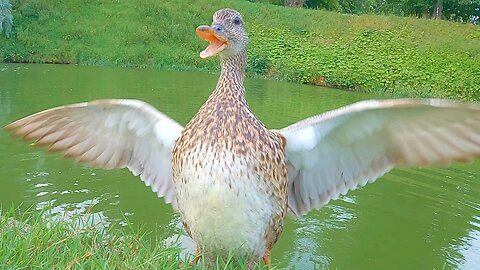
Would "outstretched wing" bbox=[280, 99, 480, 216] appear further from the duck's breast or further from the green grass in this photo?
the green grass

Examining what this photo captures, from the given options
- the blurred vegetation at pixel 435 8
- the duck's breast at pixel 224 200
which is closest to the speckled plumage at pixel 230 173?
the duck's breast at pixel 224 200

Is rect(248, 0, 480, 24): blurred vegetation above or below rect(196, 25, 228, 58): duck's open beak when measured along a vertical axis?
above

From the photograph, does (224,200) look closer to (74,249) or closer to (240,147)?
(240,147)

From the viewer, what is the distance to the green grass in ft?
9.30

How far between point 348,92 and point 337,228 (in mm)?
11889

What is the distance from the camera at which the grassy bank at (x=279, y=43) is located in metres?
19.3

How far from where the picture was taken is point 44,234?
10.6 feet

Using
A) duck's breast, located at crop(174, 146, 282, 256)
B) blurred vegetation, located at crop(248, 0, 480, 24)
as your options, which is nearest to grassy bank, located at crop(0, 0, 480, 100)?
blurred vegetation, located at crop(248, 0, 480, 24)

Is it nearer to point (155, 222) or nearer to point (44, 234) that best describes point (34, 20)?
point (155, 222)

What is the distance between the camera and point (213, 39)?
138 inches

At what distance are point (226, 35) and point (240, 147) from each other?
0.78m

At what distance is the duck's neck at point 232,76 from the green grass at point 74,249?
92 centimetres

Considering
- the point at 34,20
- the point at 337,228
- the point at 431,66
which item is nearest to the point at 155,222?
the point at 337,228

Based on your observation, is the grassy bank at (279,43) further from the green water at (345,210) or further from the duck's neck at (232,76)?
the duck's neck at (232,76)
